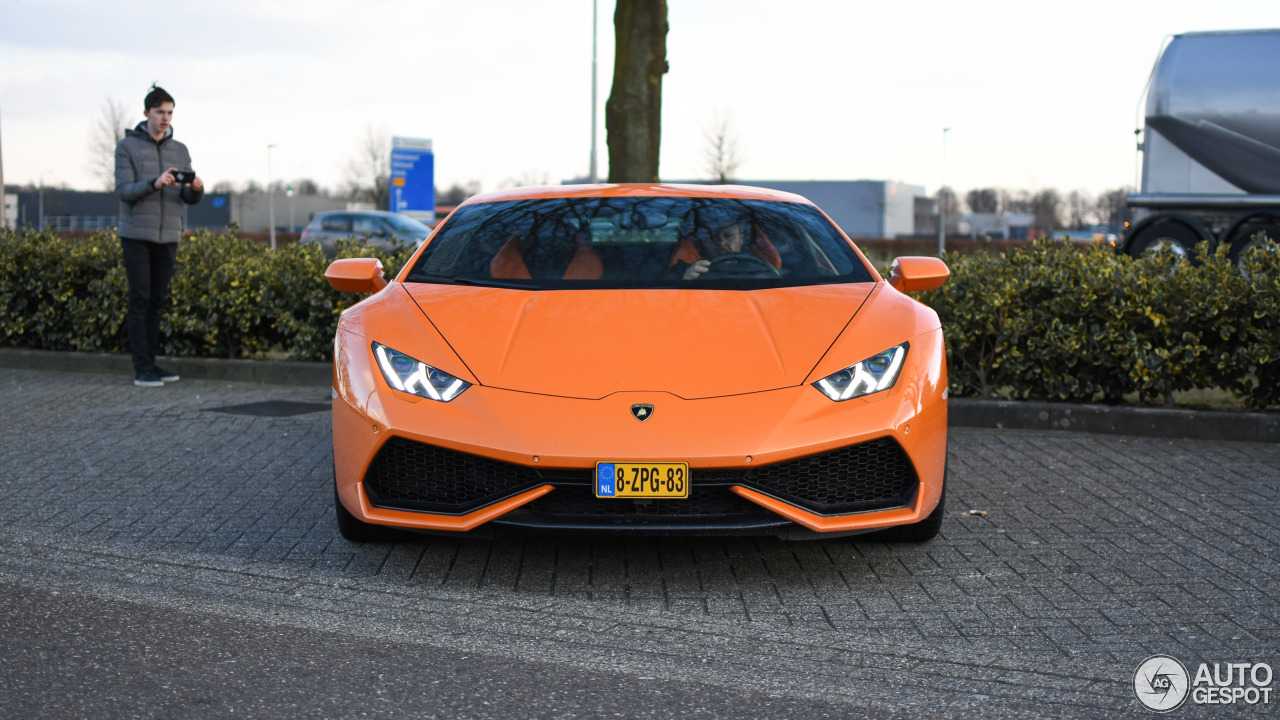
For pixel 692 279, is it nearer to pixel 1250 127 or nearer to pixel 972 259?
pixel 972 259

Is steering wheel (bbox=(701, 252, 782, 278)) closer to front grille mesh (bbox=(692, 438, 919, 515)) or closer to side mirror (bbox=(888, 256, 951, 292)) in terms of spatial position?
side mirror (bbox=(888, 256, 951, 292))

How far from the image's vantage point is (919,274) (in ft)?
15.8

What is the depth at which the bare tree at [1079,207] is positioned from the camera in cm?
9638

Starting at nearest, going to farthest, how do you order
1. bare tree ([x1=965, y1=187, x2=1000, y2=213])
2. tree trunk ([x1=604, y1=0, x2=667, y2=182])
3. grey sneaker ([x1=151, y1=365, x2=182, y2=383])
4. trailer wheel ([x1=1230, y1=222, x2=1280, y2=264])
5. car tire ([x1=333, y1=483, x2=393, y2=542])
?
car tire ([x1=333, y1=483, x2=393, y2=542]), grey sneaker ([x1=151, y1=365, x2=182, y2=383]), tree trunk ([x1=604, y1=0, x2=667, y2=182]), trailer wheel ([x1=1230, y1=222, x2=1280, y2=264]), bare tree ([x1=965, y1=187, x2=1000, y2=213])

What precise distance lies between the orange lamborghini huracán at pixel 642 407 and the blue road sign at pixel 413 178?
105 ft

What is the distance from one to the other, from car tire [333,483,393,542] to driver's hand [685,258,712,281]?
1499 mm

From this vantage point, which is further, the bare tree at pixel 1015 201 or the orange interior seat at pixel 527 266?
the bare tree at pixel 1015 201

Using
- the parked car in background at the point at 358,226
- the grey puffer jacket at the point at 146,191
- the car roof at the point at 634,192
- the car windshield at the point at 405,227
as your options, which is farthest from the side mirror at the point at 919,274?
the car windshield at the point at 405,227

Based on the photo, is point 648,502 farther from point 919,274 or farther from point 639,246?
point 919,274

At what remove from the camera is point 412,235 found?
877 inches

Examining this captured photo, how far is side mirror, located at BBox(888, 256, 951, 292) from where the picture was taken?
481 centimetres

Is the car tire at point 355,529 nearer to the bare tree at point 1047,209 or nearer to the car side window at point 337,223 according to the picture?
the car side window at point 337,223

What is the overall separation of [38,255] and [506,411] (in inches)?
307

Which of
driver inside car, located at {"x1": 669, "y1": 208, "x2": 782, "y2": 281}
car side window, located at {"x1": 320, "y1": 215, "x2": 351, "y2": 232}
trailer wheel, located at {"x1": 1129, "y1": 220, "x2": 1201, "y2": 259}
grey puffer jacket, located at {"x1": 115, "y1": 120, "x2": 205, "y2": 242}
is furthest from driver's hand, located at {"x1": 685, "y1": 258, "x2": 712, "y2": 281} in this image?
car side window, located at {"x1": 320, "y1": 215, "x2": 351, "y2": 232}
